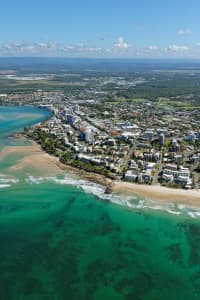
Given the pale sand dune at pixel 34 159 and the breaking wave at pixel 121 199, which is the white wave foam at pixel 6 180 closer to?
the breaking wave at pixel 121 199

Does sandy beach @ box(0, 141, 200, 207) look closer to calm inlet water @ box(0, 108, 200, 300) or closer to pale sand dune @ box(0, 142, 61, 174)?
pale sand dune @ box(0, 142, 61, 174)

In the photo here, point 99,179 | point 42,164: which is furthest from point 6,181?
point 99,179

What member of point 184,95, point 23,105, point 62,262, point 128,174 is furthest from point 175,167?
point 184,95

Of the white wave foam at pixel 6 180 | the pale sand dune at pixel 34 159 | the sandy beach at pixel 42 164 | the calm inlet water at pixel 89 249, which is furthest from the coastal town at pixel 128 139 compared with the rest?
the white wave foam at pixel 6 180

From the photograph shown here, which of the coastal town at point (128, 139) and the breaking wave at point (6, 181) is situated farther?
the coastal town at point (128, 139)

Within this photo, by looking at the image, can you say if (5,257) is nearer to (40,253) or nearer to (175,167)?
(40,253)

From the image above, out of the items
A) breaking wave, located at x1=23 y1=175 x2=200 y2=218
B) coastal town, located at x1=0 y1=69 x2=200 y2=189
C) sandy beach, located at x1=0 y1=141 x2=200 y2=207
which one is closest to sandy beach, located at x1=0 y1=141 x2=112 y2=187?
sandy beach, located at x1=0 y1=141 x2=200 y2=207
